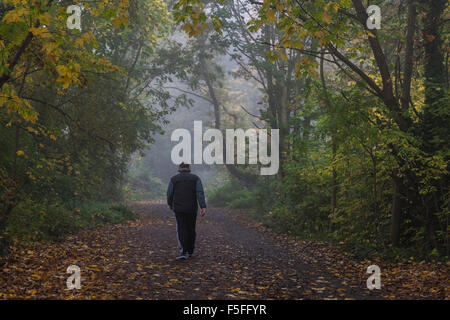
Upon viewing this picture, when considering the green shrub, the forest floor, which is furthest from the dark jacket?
the green shrub

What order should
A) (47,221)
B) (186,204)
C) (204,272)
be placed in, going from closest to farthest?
(204,272) → (186,204) → (47,221)

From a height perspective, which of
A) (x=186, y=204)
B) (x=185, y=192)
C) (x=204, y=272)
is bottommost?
(x=204, y=272)

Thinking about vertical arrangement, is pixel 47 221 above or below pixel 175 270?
above

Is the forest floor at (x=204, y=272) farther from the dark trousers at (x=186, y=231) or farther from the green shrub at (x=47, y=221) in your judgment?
the green shrub at (x=47, y=221)

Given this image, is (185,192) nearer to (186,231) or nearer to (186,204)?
(186,204)

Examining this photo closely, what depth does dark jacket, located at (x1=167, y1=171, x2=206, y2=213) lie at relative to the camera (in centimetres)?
945

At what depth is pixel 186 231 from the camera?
9.34 meters

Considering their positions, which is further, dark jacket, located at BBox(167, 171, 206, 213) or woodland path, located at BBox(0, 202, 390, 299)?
dark jacket, located at BBox(167, 171, 206, 213)

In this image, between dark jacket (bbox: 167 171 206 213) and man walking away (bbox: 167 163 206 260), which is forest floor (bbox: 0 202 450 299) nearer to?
man walking away (bbox: 167 163 206 260)

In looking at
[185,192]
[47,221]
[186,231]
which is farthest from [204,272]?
[47,221]

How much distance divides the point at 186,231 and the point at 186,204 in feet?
1.99

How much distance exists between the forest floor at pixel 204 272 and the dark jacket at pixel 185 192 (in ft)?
3.88

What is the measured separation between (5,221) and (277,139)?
12766mm

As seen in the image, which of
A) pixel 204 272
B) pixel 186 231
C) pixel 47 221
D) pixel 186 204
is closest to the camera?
pixel 204 272
